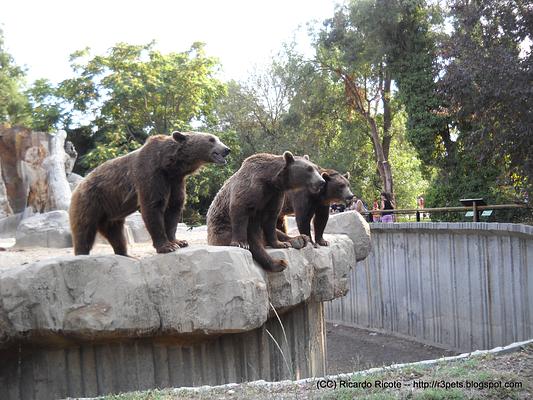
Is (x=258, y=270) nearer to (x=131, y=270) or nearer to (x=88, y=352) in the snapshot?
(x=131, y=270)

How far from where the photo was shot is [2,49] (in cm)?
3744

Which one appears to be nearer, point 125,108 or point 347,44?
point 347,44

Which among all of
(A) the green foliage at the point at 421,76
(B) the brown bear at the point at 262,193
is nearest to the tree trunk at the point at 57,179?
(B) the brown bear at the point at 262,193

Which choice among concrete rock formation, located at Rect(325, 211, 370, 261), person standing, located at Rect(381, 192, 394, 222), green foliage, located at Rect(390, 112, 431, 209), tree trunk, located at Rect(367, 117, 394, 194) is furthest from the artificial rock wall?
green foliage, located at Rect(390, 112, 431, 209)

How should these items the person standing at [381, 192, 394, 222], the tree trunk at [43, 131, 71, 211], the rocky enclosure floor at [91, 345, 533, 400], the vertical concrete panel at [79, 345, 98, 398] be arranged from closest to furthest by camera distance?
the rocky enclosure floor at [91, 345, 533, 400] < the vertical concrete panel at [79, 345, 98, 398] < the tree trunk at [43, 131, 71, 211] < the person standing at [381, 192, 394, 222]

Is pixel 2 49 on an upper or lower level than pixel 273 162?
upper

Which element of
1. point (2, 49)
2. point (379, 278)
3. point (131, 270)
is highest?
point (2, 49)

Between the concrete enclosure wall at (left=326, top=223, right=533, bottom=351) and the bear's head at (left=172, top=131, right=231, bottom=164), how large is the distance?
7.08 metres

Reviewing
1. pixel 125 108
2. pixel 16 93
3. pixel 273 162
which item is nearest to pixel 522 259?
pixel 273 162

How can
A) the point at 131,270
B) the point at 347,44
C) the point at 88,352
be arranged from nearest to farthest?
the point at 131,270
the point at 88,352
the point at 347,44

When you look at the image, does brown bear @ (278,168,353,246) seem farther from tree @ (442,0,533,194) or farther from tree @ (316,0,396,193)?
tree @ (316,0,396,193)

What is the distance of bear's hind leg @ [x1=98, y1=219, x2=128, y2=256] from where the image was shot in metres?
7.19

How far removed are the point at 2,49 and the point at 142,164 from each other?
118 feet

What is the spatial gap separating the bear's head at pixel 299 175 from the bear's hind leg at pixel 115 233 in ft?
7.14
